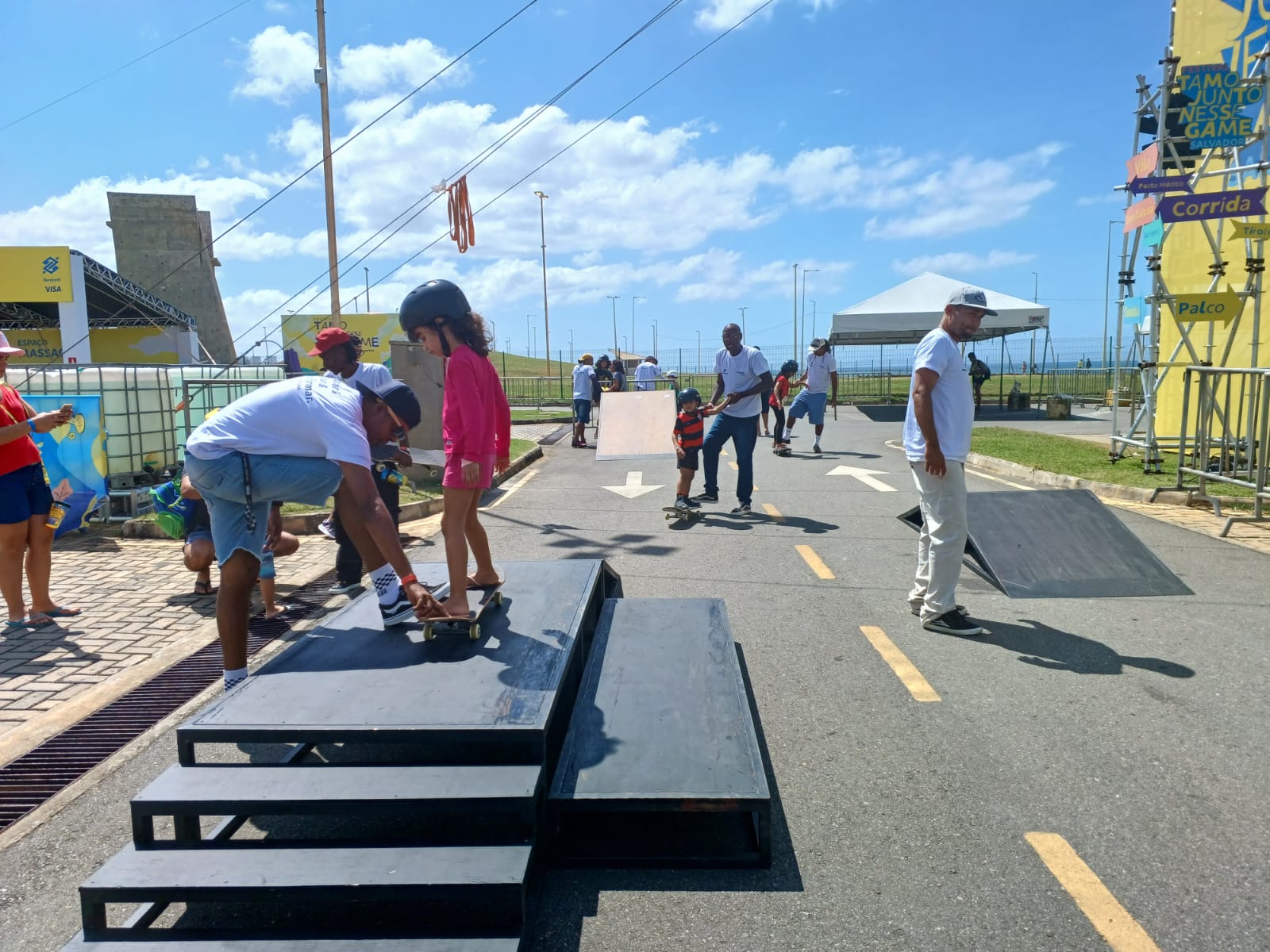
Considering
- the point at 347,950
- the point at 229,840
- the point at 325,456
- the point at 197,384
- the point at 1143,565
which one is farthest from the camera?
the point at 197,384

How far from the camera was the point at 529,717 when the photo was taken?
2971mm

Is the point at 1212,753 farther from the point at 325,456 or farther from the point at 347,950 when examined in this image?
the point at 325,456

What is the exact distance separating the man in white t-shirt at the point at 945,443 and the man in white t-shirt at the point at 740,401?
3787 mm

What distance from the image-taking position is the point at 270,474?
3846mm

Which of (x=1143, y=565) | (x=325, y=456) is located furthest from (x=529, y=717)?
(x=1143, y=565)

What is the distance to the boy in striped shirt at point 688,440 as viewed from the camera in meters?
9.62

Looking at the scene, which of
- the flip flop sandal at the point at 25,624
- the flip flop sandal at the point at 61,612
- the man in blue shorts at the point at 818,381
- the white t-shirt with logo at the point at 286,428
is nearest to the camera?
the white t-shirt with logo at the point at 286,428

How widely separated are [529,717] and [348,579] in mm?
4073

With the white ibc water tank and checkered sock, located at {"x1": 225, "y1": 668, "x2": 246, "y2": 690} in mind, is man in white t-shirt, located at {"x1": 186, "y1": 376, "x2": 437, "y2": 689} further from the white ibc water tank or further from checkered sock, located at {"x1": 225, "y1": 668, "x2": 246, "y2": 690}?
the white ibc water tank

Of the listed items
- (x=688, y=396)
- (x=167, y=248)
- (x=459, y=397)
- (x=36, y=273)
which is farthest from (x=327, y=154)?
(x=167, y=248)

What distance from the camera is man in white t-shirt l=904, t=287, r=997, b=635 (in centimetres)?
521

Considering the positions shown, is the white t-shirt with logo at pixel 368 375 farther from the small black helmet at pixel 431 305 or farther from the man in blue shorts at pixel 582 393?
the man in blue shorts at pixel 582 393

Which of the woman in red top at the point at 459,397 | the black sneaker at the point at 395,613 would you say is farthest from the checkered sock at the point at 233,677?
the woman in red top at the point at 459,397

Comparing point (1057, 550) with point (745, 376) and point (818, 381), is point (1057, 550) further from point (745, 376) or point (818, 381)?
point (818, 381)
